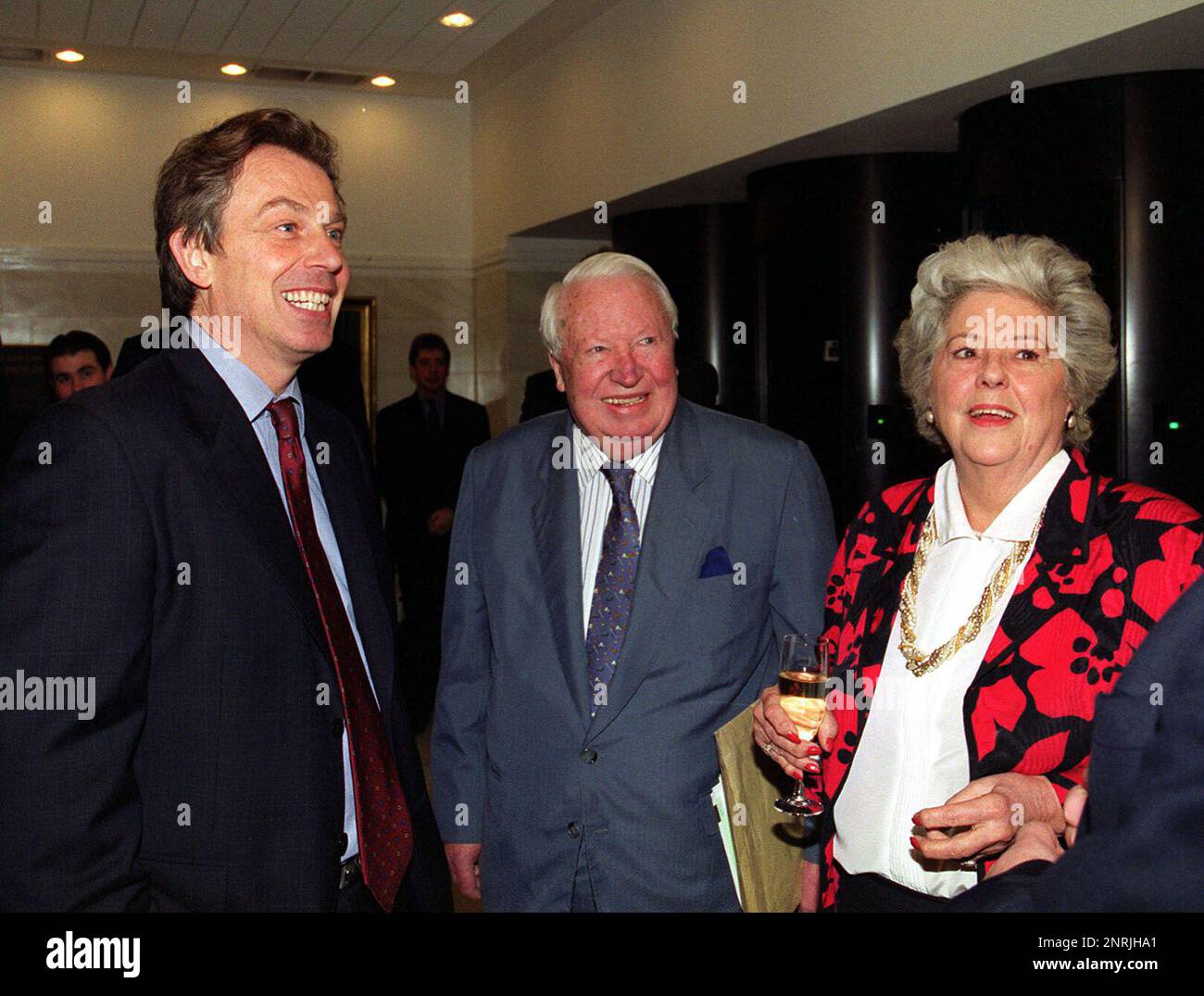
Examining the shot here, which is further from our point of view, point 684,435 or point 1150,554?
point 684,435

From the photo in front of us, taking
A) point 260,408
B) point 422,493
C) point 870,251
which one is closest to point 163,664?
point 260,408

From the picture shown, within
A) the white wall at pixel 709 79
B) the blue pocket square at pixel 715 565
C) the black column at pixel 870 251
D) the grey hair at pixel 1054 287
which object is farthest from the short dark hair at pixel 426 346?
the grey hair at pixel 1054 287

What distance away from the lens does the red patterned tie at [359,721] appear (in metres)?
1.76

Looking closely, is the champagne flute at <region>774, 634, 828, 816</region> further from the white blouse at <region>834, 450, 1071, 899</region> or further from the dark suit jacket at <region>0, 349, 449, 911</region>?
the dark suit jacket at <region>0, 349, 449, 911</region>

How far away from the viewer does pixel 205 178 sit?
1.78 m

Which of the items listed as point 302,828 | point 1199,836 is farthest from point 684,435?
point 1199,836

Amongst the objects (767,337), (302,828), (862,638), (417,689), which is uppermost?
(767,337)

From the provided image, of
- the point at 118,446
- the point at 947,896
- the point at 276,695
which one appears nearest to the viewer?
the point at 118,446

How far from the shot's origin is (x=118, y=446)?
1520 mm

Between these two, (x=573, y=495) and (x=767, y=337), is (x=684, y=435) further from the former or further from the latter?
(x=767, y=337)

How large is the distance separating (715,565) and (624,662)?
0.83ft

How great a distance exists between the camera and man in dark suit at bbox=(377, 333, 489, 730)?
21.9 ft

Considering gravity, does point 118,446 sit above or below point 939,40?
below

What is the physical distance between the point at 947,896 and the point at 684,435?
0.98 metres
